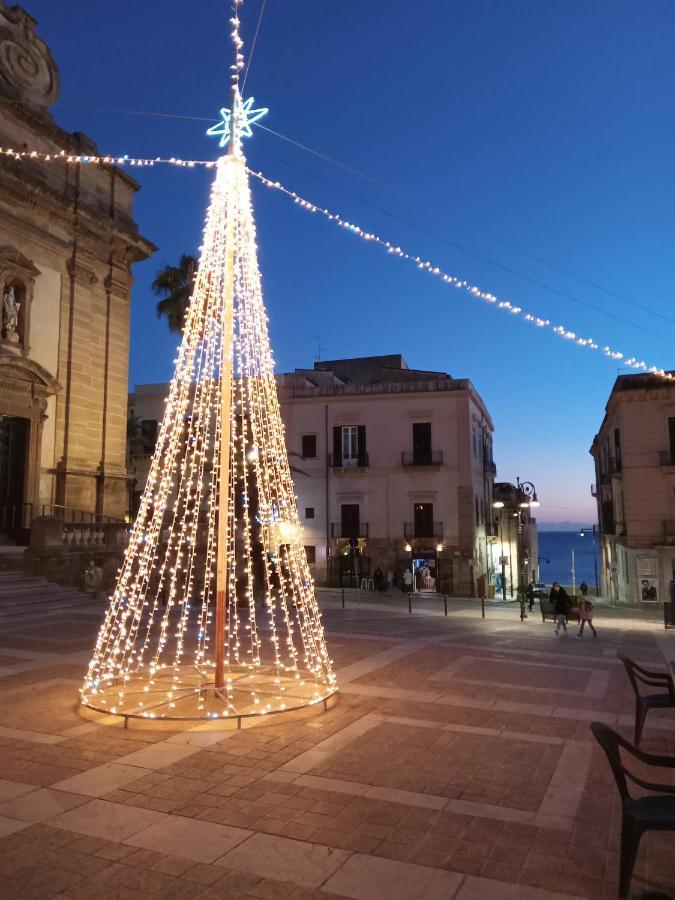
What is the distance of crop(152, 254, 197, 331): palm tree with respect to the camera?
2516 centimetres

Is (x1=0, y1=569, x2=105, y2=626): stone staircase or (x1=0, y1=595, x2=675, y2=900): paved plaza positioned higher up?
(x1=0, y1=569, x2=105, y2=626): stone staircase

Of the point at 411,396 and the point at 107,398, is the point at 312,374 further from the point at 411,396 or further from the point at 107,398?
the point at 107,398

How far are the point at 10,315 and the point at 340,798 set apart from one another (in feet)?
61.7

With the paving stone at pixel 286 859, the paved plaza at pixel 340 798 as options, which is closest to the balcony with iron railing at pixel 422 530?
the paved plaza at pixel 340 798

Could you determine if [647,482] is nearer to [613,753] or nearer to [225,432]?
[225,432]

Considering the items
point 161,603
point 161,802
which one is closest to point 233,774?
point 161,802

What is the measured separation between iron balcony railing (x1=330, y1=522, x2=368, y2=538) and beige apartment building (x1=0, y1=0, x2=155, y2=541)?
11.8m

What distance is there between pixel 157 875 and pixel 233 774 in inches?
67.1

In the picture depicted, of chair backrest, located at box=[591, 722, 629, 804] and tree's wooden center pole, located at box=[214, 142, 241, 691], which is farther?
tree's wooden center pole, located at box=[214, 142, 241, 691]

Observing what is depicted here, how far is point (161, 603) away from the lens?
1898cm

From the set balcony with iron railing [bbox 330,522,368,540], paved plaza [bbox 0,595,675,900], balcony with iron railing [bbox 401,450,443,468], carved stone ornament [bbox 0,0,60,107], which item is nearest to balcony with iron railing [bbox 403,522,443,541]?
balcony with iron railing [bbox 330,522,368,540]

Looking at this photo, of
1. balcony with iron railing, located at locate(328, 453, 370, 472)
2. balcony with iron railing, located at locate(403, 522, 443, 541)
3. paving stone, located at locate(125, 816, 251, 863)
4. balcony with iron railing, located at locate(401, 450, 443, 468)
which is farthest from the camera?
balcony with iron railing, located at locate(328, 453, 370, 472)

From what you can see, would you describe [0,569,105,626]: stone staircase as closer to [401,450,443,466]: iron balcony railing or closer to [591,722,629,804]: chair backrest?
[591,722,629,804]: chair backrest

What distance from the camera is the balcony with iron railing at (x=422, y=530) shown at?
31.7m
